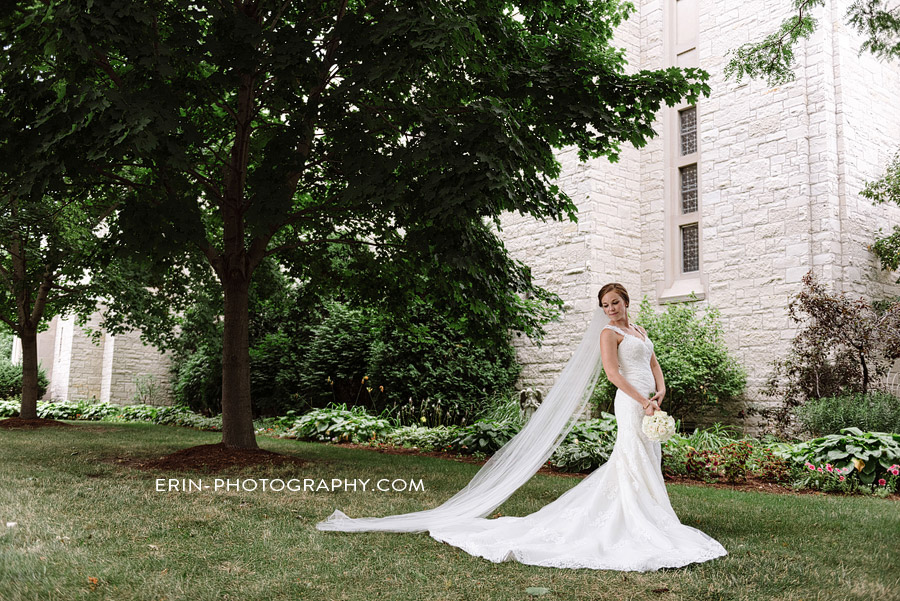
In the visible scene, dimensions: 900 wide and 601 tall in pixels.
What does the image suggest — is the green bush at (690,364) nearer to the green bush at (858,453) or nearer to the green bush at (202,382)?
the green bush at (858,453)

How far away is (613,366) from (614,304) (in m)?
0.48

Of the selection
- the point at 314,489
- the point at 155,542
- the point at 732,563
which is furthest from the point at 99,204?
the point at 732,563

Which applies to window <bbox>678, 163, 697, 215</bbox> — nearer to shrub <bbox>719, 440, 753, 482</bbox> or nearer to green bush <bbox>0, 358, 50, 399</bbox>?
shrub <bbox>719, 440, 753, 482</bbox>

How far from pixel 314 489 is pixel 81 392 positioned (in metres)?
16.9

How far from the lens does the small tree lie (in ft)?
33.3

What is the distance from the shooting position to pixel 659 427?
469 centimetres

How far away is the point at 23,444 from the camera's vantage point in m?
10.3

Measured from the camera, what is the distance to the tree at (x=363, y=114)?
5895 mm

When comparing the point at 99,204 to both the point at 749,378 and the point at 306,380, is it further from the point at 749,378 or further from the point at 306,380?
the point at 749,378

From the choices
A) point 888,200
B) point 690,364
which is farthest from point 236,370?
point 888,200

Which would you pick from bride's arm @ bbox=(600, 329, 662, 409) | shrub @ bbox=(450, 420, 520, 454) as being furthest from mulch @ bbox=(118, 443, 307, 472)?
bride's arm @ bbox=(600, 329, 662, 409)

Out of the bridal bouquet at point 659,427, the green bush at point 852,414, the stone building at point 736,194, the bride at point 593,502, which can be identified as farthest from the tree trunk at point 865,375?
the bridal bouquet at point 659,427

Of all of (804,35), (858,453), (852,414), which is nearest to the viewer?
(858,453)

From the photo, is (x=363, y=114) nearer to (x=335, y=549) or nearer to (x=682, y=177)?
(x=335, y=549)
